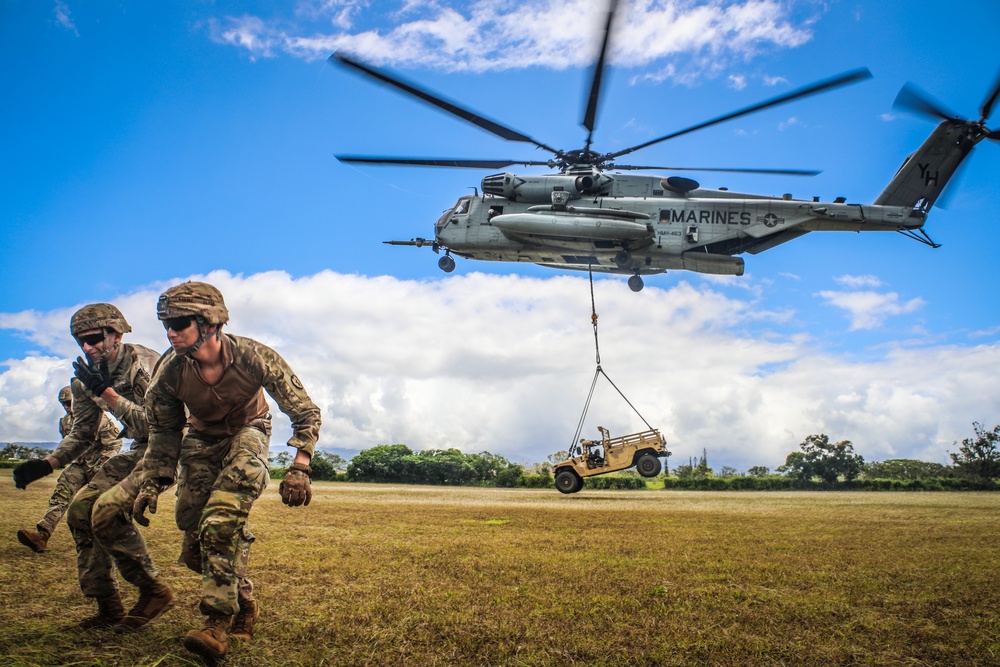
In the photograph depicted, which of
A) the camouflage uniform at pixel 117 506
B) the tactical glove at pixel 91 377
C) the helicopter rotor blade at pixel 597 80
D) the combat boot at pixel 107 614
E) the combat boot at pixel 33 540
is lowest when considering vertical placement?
the combat boot at pixel 107 614

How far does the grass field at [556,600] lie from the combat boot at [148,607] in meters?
0.10

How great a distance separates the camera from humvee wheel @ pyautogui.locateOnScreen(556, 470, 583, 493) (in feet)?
66.9

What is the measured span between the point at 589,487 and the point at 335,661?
1148 inches

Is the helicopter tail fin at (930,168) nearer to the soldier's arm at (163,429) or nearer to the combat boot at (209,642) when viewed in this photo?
the soldier's arm at (163,429)

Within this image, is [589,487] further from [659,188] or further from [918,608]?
[918,608]

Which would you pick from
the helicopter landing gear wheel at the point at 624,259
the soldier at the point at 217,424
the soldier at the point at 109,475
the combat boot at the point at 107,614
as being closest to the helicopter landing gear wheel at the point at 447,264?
the helicopter landing gear wheel at the point at 624,259

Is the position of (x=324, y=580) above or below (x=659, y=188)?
below

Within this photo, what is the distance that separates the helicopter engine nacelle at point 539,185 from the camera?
15469 millimetres

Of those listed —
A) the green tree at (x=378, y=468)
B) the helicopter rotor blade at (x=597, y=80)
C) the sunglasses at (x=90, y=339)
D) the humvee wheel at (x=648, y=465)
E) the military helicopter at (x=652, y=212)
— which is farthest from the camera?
the green tree at (x=378, y=468)

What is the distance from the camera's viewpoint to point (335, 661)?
12.1 feet

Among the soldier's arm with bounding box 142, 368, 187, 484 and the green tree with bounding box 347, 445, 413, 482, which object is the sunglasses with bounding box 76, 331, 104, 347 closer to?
the soldier's arm with bounding box 142, 368, 187, 484

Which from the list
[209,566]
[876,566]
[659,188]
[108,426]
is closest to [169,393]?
[209,566]

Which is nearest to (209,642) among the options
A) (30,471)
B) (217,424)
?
(217,424)

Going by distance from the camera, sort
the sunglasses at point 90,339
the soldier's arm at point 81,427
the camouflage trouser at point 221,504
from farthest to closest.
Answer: the soldier's arm at point 81,427, the sunglasses at point 90,339, the camouflage trouser at point 221,504
